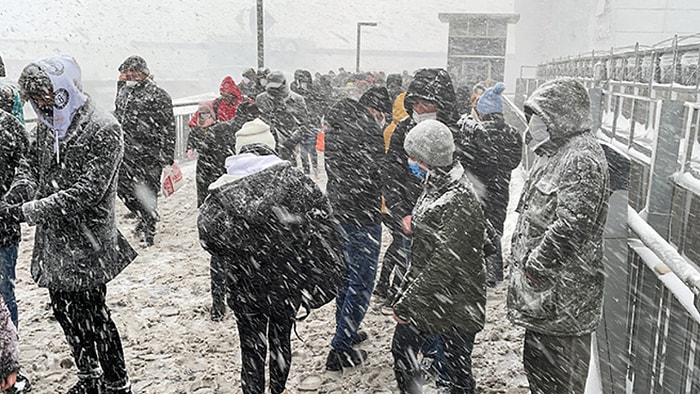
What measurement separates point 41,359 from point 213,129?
8.05ft

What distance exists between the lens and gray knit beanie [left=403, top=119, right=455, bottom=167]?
367 cm

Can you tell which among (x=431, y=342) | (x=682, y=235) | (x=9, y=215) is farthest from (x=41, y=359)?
(x=682, y=235)

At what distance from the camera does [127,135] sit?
296 inches

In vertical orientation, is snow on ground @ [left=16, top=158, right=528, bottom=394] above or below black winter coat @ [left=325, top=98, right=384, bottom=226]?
below

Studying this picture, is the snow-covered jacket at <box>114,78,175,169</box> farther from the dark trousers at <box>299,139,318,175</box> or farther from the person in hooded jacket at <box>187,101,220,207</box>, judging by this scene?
the dark trousers at <box>299,139,318,175</box>

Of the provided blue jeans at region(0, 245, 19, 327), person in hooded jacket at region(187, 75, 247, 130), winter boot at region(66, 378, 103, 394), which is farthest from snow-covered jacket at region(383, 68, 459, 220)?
blue jeans at region(0, 245, 19, 327)

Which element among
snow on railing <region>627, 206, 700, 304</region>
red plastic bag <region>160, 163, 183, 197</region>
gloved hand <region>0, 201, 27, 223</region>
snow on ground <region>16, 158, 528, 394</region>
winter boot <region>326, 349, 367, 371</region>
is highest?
snow on railing <region>627, 206, 700, 304</region>

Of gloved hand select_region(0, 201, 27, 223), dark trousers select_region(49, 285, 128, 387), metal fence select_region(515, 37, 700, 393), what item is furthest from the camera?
gloved hand select_region(0, 201, 27, 223)

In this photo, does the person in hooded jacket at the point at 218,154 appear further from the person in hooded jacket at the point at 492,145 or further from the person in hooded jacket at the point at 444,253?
the person in hooded jacket at the point at 444,253

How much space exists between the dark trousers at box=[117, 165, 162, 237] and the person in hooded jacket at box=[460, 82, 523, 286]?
12.6ft

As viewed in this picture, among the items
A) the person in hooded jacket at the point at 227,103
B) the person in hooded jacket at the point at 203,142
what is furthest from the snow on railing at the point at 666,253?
→ the person in hooded jacket at the point at 227,103

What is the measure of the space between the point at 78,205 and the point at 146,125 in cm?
410

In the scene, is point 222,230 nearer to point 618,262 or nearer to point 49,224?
point 49,224

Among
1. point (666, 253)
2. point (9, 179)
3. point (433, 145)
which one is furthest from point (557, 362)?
point (9, 179)
